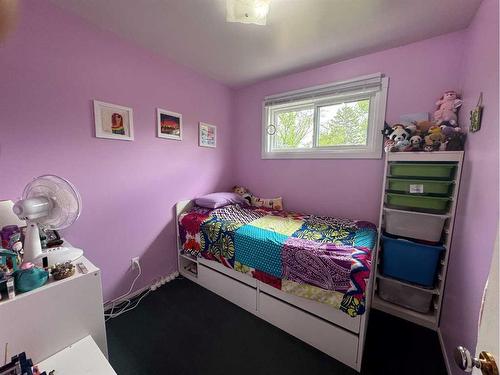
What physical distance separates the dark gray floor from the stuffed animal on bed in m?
1.21

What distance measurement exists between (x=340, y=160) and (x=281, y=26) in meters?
1.33

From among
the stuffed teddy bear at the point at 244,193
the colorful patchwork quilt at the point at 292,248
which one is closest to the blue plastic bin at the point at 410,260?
the colorful patchwork quilt at the point at 292,248

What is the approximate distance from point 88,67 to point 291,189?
2.20 meters

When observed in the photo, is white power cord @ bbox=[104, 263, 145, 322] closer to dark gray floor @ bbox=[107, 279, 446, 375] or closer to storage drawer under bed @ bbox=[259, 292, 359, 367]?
dark gray floor @ bbox=[107, 279, 446, 375]

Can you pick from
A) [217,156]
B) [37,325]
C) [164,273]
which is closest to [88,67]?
[217,156]

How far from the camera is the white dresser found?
2.80ft

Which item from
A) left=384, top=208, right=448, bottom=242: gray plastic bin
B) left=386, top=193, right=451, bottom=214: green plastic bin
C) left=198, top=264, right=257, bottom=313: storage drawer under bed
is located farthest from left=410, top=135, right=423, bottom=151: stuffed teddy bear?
left=198, top=264, right=257, bottom=313: storage drawer under bed

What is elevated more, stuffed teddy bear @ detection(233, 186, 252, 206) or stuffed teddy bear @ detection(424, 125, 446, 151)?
stuffed teddy bear @ detection(424, 125, 446, 151)

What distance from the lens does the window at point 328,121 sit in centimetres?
200

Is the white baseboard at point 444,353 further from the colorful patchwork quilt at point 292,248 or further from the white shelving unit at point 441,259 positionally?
the colorful patchwork quilt at point 292,248

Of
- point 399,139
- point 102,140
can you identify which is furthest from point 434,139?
point 102,140

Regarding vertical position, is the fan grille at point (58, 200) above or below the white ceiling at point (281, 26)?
below

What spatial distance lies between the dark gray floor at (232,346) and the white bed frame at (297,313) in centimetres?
6

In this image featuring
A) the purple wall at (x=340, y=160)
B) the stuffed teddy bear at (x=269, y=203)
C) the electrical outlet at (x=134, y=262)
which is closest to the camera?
the purple wall at (x=340, y=160)
